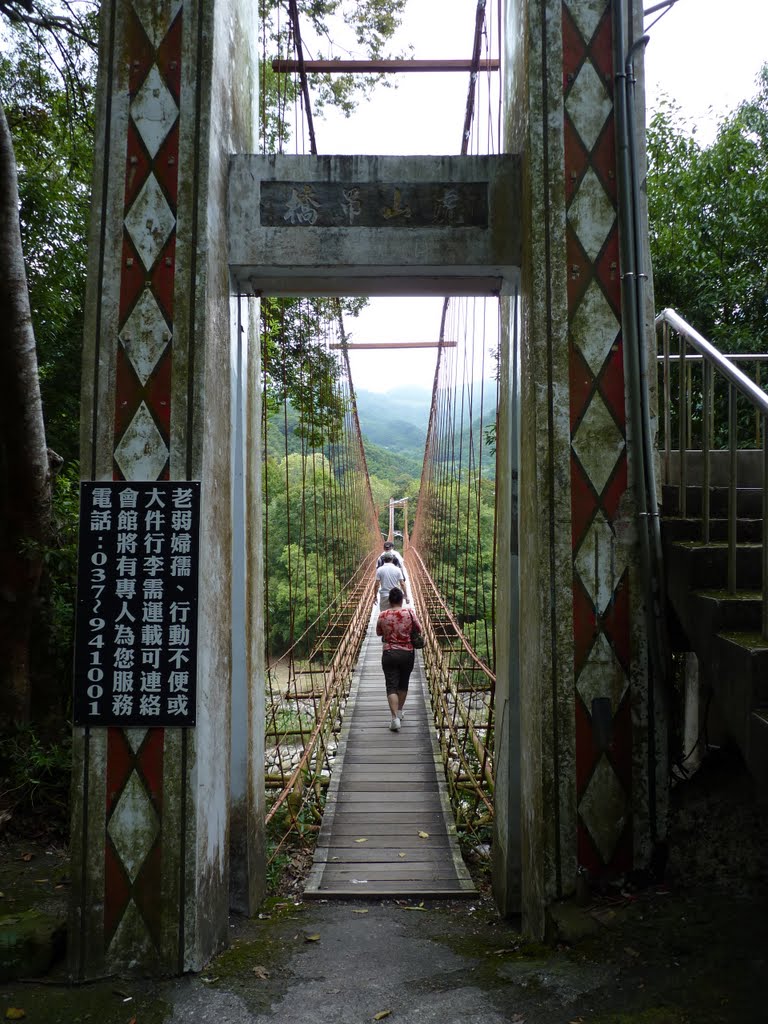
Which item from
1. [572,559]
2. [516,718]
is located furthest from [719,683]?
[516,718]

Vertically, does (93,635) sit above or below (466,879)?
above

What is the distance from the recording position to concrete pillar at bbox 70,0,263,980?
186 cm

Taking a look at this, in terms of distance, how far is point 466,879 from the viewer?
9.20 ft

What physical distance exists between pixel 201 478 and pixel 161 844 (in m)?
0.93

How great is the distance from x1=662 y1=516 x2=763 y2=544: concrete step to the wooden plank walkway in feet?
5.10

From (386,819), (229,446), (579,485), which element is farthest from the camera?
(386,819)

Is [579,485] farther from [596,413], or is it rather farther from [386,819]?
[386,819]

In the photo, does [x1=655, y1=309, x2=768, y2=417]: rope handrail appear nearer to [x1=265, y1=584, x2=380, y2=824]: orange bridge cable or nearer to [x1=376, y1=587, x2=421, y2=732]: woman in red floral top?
[x1=265, y1=584, x2=380, y2=824]: orange bridge cable

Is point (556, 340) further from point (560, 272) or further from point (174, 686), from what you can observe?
point (174, 686)

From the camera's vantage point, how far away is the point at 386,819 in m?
3.43

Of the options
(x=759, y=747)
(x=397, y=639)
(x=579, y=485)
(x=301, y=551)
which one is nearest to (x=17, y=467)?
(x=579, y=485)

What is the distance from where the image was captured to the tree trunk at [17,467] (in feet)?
8.54

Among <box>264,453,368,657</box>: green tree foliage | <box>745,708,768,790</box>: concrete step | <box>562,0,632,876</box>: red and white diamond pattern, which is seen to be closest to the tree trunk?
<box>562,0,632,876</box>: red and white diamond pattern

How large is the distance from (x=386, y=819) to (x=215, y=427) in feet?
7.24
